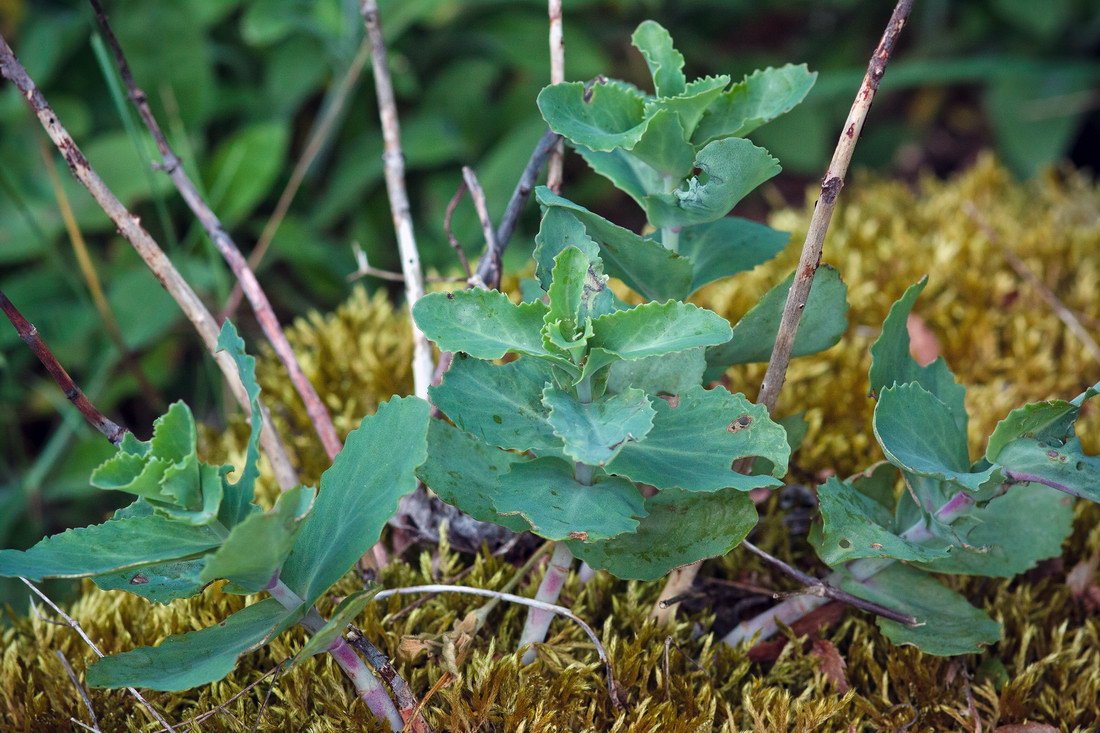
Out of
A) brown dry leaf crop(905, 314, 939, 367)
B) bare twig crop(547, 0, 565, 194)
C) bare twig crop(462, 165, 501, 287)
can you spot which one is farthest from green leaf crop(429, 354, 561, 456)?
brown dry leaf crop(905, 314, 939, 367)

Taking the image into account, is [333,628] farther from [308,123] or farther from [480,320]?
[308,123]

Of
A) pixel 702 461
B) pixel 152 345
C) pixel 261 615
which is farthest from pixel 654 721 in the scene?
pixel 152 345

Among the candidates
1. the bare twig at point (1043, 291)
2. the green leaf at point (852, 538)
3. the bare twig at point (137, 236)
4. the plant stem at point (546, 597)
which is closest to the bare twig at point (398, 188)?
the bare twig at point (137, 236)

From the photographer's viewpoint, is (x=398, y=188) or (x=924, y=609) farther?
(x=398, y=188)

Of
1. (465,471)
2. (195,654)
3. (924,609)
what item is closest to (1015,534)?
(924,609)

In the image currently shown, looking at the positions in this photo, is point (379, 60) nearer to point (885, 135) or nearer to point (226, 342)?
point (226, 342)

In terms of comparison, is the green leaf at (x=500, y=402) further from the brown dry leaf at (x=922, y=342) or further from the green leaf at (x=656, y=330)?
the brown dry leaf at (x=922, y=342)
